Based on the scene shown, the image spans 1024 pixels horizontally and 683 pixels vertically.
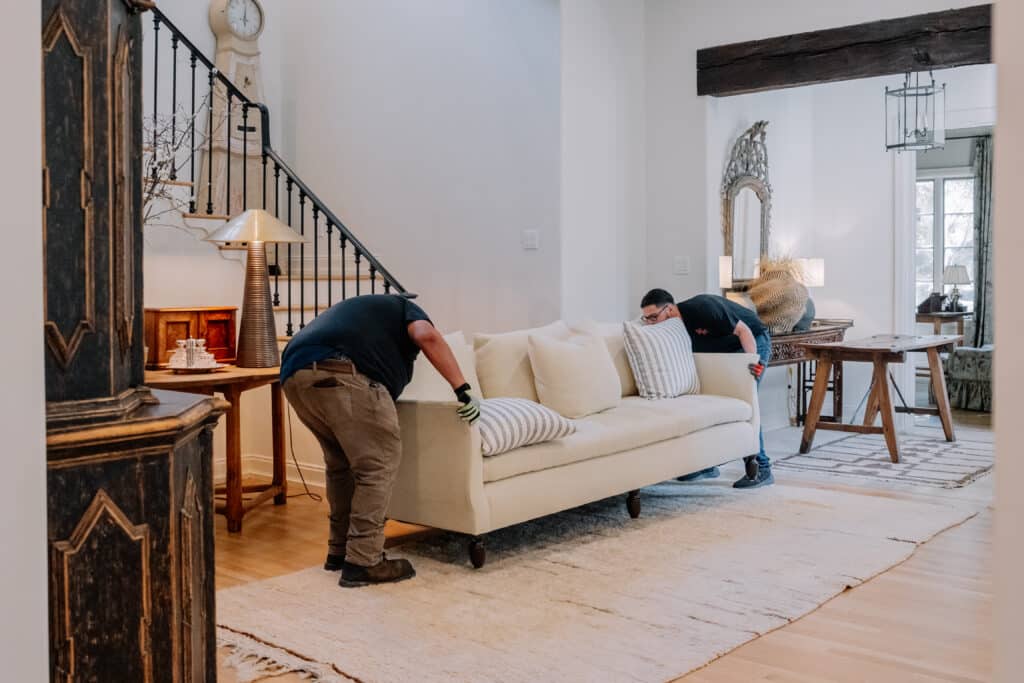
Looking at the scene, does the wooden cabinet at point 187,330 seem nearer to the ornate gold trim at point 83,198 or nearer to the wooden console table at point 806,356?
the ornate gold trim at point 83,198

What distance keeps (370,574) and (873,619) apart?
1.70m

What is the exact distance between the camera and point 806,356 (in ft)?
22.7

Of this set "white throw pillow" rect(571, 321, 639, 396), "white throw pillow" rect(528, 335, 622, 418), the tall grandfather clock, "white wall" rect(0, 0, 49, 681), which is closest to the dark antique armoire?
"white wall" rect(0, 0, 49, 681)

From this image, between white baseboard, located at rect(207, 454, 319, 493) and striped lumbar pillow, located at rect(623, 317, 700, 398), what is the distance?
1718 mm

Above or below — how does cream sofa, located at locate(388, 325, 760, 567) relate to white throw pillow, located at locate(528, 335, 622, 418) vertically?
below

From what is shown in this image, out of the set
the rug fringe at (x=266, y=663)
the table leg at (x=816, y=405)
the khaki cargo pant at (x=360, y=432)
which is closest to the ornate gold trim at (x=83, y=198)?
the rug fringe at (x=266, y=663)

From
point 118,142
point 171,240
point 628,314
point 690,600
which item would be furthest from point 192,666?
point 628,314

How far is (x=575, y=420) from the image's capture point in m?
4.46

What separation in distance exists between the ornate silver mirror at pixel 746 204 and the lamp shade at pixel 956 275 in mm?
3830

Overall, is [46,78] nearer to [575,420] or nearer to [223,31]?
[575,420]

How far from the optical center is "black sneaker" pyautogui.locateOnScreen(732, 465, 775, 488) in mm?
5250

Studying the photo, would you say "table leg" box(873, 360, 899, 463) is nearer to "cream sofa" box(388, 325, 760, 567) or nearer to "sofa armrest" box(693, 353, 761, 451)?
"sofa armrest" box(693, 353, 761, 451)

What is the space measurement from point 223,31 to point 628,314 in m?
3.30

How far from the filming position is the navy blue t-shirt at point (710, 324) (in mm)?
5402
